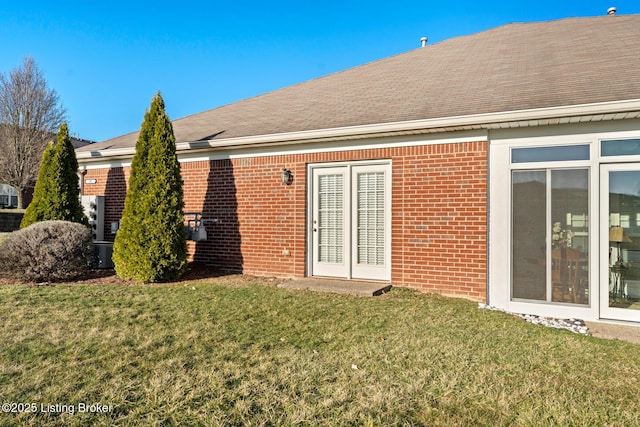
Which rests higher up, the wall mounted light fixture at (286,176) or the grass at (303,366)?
the wall mounted light fixture at (286,176)

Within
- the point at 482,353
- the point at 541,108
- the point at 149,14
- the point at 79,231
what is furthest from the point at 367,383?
the point at 149,14

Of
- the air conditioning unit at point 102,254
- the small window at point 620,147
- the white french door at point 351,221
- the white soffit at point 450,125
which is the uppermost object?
the white soffit at point 450,125

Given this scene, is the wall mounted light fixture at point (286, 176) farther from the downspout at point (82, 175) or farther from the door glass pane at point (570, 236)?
the downspout at point (82, 175)

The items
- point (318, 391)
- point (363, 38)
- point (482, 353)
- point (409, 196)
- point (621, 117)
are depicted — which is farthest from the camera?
point (363, 38)

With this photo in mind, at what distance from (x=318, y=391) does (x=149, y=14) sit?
44.4ft

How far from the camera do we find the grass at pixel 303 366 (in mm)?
2539

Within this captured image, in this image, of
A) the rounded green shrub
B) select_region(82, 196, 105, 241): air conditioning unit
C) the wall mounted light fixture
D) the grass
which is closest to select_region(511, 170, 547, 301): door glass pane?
the grass

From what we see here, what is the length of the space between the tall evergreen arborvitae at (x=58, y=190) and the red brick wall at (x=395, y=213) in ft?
8.98

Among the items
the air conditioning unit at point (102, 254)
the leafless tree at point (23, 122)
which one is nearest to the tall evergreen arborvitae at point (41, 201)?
the air conditioning unit at point (102, 254)

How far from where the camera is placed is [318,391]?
282 centimetres

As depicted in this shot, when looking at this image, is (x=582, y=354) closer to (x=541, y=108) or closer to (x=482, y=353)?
(x=482, y=353)

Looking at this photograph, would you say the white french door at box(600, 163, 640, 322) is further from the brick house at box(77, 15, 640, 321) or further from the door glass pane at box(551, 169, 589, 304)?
the door glass pane at box(551, 169, 589, 304)

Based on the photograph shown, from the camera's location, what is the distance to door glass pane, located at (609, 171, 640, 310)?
4.93 m

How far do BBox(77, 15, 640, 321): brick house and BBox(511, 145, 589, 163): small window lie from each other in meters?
0.02
